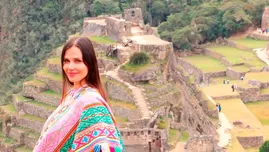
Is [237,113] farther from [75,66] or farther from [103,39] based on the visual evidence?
[75,66]

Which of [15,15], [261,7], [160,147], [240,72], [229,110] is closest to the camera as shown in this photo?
[160,147]

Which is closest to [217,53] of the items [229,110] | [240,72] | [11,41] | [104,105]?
[240,72]

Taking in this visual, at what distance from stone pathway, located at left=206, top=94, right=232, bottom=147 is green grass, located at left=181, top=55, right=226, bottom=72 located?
13827 mm

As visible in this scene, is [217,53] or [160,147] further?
[217,53]

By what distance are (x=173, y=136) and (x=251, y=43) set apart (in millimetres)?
30079

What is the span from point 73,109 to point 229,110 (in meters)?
27.5

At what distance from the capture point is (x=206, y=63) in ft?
152

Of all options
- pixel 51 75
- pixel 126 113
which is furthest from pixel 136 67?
pixel 51 75

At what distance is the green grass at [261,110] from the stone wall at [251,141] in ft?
14.1

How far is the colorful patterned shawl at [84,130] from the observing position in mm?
4684

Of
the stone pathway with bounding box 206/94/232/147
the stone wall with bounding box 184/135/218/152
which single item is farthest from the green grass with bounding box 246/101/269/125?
the stone wall with bounding box 184/135/218/152

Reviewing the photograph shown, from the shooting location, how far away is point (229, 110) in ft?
104

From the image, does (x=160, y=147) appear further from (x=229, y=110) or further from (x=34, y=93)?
(x=229, y=110)

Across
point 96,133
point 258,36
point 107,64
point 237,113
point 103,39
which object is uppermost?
point 96,133
